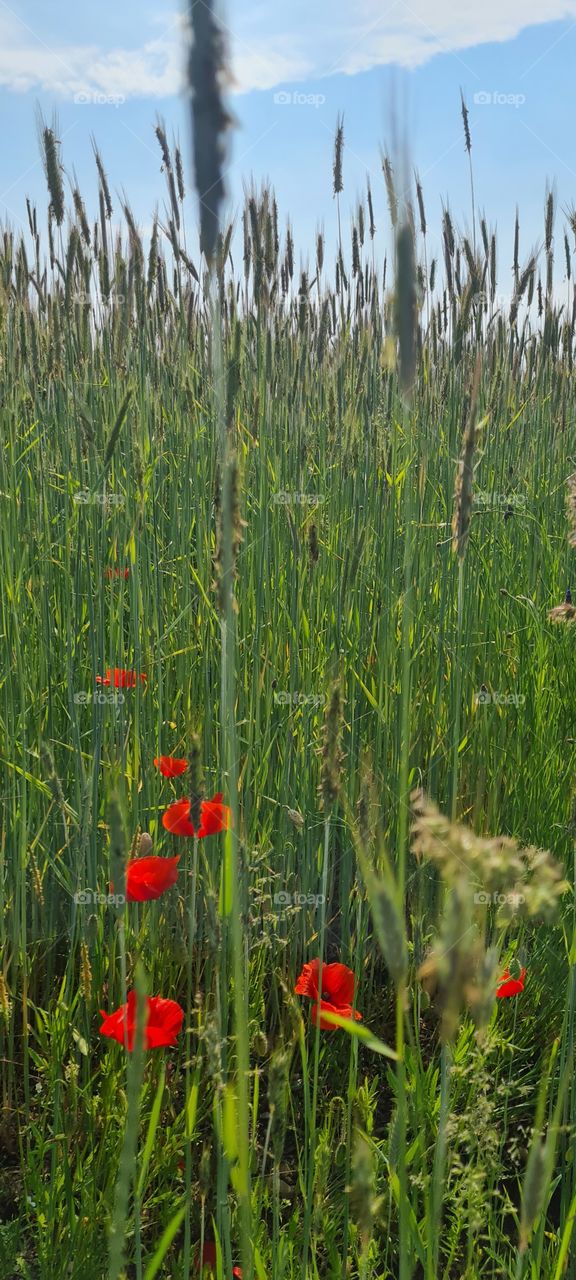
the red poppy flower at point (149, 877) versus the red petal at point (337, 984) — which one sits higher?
the red poppy flower at point (149, 877)

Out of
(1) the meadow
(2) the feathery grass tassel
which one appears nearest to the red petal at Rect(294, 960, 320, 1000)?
(1) the meadow

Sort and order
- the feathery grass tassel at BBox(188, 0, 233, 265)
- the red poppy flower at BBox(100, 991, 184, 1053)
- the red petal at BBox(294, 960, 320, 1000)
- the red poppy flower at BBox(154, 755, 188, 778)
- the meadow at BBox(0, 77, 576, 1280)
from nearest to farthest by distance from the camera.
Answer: the feathery grass tassel at BBox(188, 0, 233, 265) < the meadow at BBox(0, 77, 576, 1280) < the red poppy flower at BBox(100, 991, 184, 1053) < the red petal at BBox(294, 960, 320, 1000) < the red poppy flower at BBox(154, 755, 188, 778)

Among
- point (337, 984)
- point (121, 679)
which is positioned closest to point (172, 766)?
point (121, 679)

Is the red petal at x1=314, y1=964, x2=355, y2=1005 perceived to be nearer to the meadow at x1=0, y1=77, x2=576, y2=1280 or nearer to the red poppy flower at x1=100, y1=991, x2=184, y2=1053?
the meadow at x1=0, y1=77, x2=576, y2=1280

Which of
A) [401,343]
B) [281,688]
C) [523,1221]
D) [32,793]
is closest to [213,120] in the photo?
[401,343]

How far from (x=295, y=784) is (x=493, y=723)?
39cm

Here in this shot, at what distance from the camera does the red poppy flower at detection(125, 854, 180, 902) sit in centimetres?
102

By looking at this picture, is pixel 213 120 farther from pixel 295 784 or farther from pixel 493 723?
pixel 493 723

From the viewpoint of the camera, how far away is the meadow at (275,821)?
606 mm

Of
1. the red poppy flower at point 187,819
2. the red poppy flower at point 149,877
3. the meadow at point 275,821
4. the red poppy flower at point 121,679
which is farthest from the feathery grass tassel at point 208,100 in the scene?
the red poppy flower at point 121,679

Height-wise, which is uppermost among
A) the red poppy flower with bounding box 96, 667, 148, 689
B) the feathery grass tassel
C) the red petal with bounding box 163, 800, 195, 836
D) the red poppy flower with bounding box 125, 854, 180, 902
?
the feathery grass tassel

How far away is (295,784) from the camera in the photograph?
1484 mm

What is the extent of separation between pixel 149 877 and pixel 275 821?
55cm

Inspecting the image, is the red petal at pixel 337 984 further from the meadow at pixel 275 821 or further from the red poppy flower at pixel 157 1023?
the red poppy flower at pixel 157 1023
